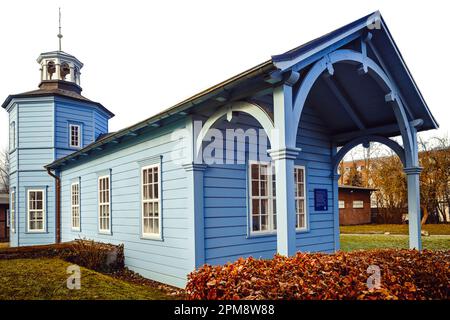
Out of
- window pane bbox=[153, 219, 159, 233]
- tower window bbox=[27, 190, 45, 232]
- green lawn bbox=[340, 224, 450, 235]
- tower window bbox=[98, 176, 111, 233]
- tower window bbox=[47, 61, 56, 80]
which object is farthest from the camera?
green lawn bbox=[340, 224, 450, 235]

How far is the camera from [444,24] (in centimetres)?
815

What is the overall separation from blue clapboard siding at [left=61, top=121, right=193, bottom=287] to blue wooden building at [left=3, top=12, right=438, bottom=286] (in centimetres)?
3

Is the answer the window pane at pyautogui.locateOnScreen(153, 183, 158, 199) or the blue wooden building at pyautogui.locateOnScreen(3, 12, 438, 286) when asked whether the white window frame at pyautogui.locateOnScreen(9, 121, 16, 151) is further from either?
the window pane at pyautogui.locateOnScreen(153, 183, 158, 199)

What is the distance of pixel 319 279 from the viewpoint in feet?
11.6

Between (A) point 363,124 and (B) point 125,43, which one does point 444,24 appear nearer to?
(A) point 363,124

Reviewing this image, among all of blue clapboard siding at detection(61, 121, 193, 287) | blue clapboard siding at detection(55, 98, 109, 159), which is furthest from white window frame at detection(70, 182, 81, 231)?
blue clapboard siding at detection(55, 98, 109, 159)

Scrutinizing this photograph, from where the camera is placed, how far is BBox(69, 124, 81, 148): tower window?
1752cm

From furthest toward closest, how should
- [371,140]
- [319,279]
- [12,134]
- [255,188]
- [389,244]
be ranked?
[12,134]
[389,244]
[371,140]
[255,188]
[319,279]

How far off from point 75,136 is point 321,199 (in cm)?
1322

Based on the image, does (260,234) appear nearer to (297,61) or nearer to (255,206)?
(255,206)

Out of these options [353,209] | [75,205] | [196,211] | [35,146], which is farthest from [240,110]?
[353,209]

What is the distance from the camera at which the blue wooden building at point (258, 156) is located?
530cm
